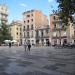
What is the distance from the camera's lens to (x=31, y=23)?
111062mm

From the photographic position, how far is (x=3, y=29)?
327 ft

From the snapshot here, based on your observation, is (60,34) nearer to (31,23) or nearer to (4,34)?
(31,23)

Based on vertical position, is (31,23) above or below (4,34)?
above

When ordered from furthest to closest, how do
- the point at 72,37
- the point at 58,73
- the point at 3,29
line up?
1. the point at 3,29
2. the point at 72,37
3. the point at 58,73

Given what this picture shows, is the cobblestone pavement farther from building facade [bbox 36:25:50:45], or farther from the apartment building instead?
the apartment building

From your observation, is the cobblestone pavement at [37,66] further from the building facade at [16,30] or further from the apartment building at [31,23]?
the building facade at [16,30]

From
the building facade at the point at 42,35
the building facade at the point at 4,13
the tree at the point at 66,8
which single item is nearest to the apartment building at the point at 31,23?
the building facade at the point at 42,35

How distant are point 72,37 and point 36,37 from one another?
19.8m

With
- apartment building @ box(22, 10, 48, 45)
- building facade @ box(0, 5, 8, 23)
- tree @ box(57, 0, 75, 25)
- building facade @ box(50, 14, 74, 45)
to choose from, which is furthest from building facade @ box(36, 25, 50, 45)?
tree @ box(57, 0, 75, 25)

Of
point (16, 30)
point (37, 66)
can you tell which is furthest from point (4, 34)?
point (37, 66)

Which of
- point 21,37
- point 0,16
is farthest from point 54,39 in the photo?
point 0,16

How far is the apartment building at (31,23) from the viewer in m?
110

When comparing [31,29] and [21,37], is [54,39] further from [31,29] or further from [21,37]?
[21,37]

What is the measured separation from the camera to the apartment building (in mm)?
109938
